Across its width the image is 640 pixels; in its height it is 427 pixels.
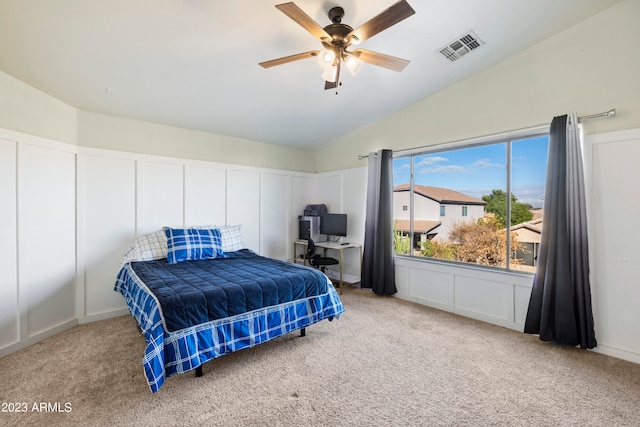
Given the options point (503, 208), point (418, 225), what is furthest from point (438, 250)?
point (503, 208)

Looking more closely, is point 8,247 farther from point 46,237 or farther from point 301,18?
point 301,18

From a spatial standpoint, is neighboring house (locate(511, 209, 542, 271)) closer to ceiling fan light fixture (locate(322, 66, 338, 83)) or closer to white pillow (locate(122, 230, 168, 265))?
ceiling fan light fixture (locate(322, 66, 338, 83))

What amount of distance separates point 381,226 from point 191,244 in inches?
102

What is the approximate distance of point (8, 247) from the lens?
2611mm

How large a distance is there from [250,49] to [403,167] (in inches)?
107

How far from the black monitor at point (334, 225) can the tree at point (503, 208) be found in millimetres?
2117

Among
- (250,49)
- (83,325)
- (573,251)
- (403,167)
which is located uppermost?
(250,49)

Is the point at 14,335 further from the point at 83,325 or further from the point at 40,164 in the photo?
the point at 40,164

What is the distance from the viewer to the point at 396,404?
1.94 meters

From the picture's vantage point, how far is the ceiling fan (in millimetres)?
1759

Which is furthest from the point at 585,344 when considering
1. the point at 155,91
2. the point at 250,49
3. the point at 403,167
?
the point at 155,91

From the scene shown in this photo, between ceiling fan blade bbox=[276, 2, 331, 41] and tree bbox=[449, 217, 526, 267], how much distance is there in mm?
2875

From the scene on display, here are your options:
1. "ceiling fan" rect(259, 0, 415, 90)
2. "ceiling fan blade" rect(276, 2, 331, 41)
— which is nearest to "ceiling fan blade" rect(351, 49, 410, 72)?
"ceiling fan" rect(259, 0, 415, 90)

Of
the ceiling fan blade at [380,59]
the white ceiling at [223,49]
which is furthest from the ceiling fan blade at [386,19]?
the white ceiling at [223,49]
